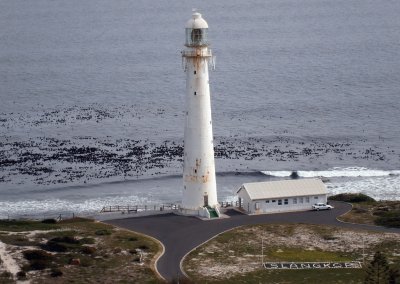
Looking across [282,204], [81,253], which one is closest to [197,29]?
[282,204]

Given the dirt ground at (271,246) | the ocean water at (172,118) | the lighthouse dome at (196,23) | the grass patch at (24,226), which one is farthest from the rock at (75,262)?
the ocean water at (172,118)

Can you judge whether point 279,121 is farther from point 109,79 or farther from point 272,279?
point 272,279

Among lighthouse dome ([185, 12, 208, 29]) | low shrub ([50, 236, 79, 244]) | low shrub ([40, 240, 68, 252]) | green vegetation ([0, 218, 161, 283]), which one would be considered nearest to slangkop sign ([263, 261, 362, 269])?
green vegetation ([0, 218, 161, 283])

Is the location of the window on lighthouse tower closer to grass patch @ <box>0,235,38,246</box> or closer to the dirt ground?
the dirt ground

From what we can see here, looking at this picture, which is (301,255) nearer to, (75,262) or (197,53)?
(75,262)

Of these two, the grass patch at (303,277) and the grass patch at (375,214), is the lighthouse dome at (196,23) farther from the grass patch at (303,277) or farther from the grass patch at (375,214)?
the grass patch at (303,277)
